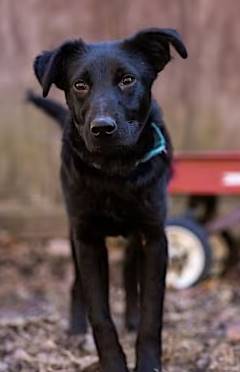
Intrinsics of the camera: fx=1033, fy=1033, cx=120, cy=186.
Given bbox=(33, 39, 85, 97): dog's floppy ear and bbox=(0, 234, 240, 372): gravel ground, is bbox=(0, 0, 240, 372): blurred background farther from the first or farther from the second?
bbox=(33, 39, 85, 97): dog's floppy ear

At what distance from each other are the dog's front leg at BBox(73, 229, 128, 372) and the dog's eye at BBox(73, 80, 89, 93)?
55 centimetres

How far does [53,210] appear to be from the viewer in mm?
6629

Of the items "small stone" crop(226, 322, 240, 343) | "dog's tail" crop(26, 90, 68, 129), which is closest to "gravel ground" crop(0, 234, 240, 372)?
"small stone" crop(226, 322, 240, 343)

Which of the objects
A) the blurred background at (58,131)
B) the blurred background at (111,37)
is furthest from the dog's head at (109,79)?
the blurred background at (111,37)

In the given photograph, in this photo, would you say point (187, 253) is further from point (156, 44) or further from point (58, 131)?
point (156, 44)

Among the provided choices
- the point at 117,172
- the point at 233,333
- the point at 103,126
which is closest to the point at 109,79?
the point at 103,126

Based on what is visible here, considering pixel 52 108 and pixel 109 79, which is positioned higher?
pixel 109 79

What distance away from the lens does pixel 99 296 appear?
365cm

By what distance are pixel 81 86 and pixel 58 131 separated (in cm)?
307

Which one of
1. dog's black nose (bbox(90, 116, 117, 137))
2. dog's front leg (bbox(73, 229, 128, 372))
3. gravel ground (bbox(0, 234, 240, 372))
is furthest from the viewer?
gravel ground (bbox(0, 234, 240, 372))

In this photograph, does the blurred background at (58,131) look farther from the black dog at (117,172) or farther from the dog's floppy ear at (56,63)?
the dog's floppy ear at (56,63)

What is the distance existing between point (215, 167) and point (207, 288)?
0.65 m

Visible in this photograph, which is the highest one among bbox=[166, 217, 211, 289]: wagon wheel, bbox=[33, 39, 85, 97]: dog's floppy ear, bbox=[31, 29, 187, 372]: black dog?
bbox=[33, 39, 85, 97]: dog's floppy ear

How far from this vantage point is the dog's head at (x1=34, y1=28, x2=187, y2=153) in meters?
3.31
